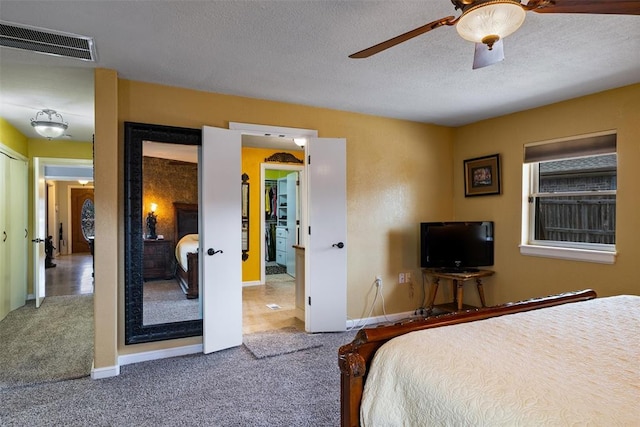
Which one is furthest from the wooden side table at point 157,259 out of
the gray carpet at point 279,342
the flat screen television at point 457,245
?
the flat screen television at point 457,245

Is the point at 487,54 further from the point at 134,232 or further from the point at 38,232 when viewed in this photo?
the point at 38,232

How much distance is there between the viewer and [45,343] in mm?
3578

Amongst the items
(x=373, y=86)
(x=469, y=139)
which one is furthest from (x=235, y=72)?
(x=469, y=139)

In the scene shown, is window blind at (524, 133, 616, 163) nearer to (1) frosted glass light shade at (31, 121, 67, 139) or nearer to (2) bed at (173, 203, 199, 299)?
(2) bed at (173, 203, 199, 299)

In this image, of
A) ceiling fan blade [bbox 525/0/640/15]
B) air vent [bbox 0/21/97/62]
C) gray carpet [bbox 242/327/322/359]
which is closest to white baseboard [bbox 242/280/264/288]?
gray carpet [bbox 242/327/322/359]

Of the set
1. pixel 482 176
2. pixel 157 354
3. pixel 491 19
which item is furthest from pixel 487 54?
pixel 157 354

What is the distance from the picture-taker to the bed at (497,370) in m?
0.98

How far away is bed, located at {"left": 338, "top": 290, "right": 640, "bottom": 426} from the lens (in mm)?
984

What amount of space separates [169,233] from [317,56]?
1.94 m

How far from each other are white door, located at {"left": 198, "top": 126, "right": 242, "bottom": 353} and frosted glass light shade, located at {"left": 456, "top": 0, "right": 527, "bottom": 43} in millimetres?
2337

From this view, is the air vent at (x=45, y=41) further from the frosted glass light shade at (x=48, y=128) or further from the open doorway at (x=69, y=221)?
the open doorway at (x=69, y=221)

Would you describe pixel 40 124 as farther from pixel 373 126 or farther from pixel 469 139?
pixel 469 139

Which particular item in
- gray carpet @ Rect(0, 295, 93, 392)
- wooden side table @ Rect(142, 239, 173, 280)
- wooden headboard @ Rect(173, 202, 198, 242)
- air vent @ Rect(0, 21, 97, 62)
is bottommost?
gray carpet @ Rect(0, 295, 93, 392)

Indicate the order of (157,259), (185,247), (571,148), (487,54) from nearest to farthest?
1. (487,54)
2. (157,259)
3. (185,247)
4. (571,148)
